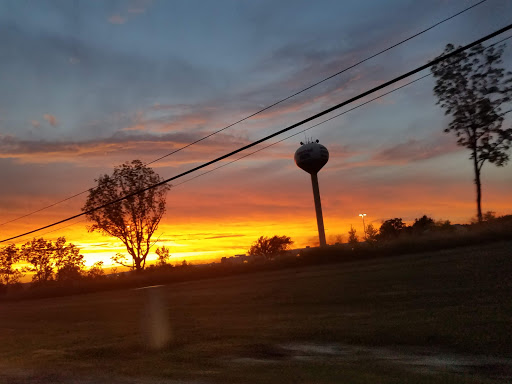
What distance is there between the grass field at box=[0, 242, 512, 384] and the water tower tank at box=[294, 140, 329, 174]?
43.3 meters

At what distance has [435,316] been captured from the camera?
456 inches

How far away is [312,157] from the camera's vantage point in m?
63.0

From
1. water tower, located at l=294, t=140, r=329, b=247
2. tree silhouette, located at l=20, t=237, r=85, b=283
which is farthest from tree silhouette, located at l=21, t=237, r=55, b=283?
water tower, located at l=294, t=140, r=329, b=247

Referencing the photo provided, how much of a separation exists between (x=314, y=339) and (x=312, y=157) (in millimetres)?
53046

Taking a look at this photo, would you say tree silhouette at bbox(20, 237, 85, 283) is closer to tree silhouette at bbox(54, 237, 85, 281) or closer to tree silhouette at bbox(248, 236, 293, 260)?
tree silhouette at bbox(54, 237, 85, 281)

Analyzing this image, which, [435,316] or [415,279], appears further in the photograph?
[415,279]

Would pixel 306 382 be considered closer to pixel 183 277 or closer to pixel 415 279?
pixel 415 279

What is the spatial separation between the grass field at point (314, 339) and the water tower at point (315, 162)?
4329 cm

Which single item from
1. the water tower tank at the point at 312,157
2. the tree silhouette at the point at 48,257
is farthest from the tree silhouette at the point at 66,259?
the water tower tank at the point at 312,157

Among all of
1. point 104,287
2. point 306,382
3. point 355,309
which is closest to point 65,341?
point 355,309

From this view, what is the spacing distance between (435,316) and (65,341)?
10.1m

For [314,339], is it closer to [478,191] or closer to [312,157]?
[478,191]

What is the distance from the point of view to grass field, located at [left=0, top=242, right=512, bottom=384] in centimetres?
796

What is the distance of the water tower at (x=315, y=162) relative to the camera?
62844 millimetres
